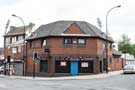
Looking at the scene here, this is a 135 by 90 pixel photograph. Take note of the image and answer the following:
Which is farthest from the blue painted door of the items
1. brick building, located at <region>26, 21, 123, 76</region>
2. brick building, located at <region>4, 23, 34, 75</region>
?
brick building, located at <region>4, 23, 34, 75</region>

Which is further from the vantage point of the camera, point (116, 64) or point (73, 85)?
point (116, 64)

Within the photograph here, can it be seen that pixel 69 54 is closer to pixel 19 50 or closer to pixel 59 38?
pixel 59 38

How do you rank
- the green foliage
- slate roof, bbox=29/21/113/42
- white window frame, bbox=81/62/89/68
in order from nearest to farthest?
white window frame, bbox=81/62/89/68
slate roof, bbox=29/21/113/42
the green foliage

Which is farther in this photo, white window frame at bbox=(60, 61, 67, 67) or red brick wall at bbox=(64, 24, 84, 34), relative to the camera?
red brick wall at bbox=(64, 24, 84, 34)

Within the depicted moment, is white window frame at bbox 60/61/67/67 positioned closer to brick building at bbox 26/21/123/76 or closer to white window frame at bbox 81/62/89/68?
brick building at bbox 26/21/123/76

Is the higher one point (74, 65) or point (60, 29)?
point (60, 29)

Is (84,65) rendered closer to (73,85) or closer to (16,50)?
(16,50)

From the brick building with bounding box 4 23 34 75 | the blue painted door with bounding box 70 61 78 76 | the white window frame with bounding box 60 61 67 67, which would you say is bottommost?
the blue painted door with bounding box 70 61 78 76

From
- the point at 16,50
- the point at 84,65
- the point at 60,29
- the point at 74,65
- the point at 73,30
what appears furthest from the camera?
the point at 16,50

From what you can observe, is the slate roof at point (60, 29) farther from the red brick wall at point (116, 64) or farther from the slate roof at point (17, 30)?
the slate roof at point (17, 30)

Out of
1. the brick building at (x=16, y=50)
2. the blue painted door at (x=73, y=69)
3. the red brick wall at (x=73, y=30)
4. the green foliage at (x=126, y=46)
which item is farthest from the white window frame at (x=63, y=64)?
the green foliage at (x=126, y=46)

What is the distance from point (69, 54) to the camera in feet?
180

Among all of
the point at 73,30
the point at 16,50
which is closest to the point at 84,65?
the point at 73,30

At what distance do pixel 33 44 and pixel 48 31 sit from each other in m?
3.92
